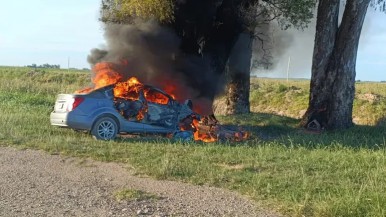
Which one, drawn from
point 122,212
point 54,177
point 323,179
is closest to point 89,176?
point 54,177

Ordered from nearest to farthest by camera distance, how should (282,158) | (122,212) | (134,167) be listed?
(122,212) → (134,167) → (282,158)

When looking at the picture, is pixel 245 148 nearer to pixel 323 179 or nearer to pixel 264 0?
pixel 323 179

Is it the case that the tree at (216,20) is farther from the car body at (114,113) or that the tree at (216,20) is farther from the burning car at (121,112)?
the car body at (114,113)

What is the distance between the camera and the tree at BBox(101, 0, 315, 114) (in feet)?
56.0

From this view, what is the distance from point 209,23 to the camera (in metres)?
17.6

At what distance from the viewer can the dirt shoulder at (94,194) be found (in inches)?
258

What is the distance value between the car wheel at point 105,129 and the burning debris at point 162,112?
1.22 feet

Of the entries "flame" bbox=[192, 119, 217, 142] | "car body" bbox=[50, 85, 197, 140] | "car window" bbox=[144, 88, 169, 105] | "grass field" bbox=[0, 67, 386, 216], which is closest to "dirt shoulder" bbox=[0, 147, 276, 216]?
"grass field" bbox=[0, 67, 386, 216]

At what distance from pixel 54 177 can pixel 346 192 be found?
14.8 feet

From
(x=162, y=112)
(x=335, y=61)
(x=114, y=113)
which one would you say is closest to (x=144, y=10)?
(x=162, y=112)

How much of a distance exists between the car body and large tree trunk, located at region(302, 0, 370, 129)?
210 inches

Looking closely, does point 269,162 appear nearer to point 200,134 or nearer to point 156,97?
point 200,134

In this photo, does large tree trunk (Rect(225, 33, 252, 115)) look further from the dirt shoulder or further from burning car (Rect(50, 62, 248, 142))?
the dirt shoulder

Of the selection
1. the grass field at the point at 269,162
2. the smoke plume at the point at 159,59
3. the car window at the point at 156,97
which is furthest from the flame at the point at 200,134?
the smoke plume at the point at 159,59
